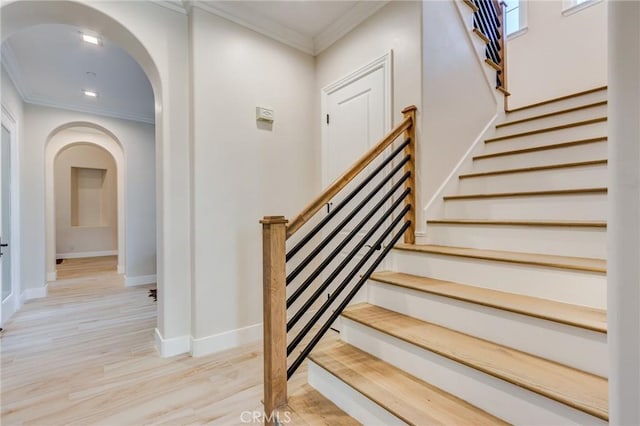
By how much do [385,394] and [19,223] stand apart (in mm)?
4800

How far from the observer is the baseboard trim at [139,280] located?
187 inches

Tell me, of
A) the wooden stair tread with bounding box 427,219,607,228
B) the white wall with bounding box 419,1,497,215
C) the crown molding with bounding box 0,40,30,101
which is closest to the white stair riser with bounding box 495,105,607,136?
the white wall with bounding box 419,1,497,215

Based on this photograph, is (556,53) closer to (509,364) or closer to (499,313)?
(499,313)

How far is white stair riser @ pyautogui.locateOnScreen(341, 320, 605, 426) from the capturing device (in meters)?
1.03

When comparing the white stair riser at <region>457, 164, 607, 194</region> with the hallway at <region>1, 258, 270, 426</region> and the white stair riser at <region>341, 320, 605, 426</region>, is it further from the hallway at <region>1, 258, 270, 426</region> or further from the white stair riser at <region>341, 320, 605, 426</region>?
the hallway at <region>1, 258, 270, 426</region>

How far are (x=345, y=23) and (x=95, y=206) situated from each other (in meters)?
8.88

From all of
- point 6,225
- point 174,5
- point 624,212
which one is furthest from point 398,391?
point 6,225

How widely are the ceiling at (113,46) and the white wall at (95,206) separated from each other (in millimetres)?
4048

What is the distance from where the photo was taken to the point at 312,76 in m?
3.23

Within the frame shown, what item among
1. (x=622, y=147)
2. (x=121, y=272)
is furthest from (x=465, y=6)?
(x=121, y=272)

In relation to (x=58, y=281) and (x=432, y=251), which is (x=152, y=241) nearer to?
(x=58, y=281)

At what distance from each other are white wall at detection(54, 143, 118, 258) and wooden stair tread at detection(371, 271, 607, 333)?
8.33 m

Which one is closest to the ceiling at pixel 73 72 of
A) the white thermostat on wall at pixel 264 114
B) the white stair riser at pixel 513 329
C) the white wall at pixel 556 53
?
the white thermostat on wall at pixel 264 114
